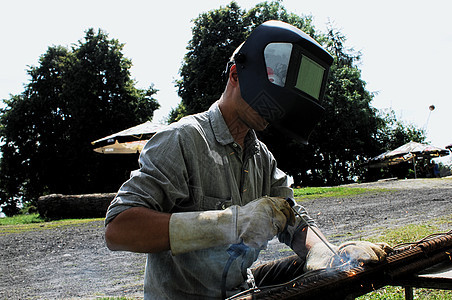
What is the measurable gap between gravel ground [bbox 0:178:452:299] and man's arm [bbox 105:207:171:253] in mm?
2500

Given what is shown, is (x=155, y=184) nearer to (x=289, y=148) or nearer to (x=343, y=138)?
(x=289, y=148)

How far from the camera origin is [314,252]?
6.54 feet

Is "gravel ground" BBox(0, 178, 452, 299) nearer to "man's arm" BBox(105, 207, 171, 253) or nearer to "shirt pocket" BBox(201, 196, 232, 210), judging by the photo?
"shirt pocket" BBox(201, 196, 232, 210)

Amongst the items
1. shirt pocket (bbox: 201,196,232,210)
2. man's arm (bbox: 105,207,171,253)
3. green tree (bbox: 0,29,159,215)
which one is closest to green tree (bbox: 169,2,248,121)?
green tree (bbox: 0,29,159,215)

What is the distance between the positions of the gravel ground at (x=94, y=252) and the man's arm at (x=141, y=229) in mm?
2500

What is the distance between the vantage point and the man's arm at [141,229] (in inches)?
58.2

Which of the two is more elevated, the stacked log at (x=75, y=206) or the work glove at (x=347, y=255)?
the work glove at (x=347, y=255)

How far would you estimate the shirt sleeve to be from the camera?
5.03ft

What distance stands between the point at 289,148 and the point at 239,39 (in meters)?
7.87

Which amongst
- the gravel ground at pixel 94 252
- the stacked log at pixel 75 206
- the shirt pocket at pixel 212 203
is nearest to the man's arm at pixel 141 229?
the shirt pocket at pixel 212 203

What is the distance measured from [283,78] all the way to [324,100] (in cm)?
2294

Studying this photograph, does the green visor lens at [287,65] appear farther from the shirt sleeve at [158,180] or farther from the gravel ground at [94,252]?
the gravel ground at [94,252]

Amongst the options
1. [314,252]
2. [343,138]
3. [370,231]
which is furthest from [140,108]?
[314,252]

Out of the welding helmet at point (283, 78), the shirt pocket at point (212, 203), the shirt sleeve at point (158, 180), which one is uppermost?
the welding helmet at point (283, 78)
